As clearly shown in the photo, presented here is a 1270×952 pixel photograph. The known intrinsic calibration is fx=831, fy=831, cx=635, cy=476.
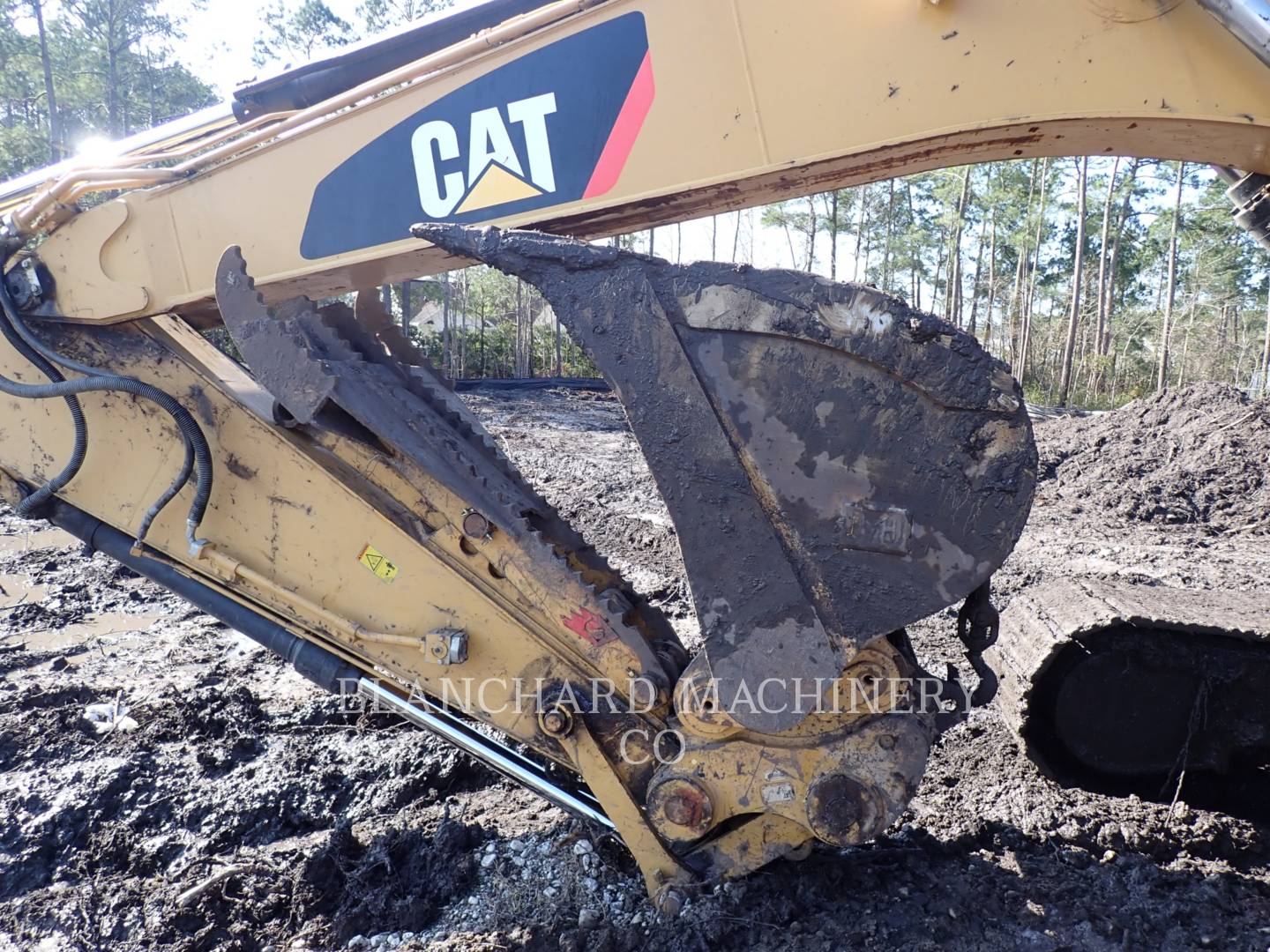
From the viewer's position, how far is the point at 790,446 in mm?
1775

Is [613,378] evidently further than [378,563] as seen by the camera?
No

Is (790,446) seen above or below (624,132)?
below

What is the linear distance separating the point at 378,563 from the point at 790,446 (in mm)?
1195

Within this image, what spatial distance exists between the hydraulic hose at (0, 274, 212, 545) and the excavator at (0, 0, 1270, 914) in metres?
0.01

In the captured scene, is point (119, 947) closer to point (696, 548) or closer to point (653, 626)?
point (653, 626)

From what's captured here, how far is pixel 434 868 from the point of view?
8.70ft

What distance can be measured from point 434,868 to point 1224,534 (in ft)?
22.3

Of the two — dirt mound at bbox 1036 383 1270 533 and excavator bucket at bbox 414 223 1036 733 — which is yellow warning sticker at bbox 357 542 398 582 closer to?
excavator bucket at bbox 414 223 1036 733

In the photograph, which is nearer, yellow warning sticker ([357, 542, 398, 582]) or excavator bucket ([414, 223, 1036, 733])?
excavator bucket ([414, 223, 1036, 733])

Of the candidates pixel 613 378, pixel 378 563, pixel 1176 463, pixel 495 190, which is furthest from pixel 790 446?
pixel 1176 463

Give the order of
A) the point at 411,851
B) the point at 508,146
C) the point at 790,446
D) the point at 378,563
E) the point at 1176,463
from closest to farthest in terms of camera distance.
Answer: the point at 790,446, the point at 508,146, the point at 378,563, the point at 411,851, the point at 1176,463

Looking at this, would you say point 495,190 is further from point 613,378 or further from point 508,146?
point 613,378

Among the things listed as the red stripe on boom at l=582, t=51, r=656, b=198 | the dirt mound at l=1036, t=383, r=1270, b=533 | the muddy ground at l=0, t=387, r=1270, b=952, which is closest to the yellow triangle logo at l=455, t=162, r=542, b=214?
the red stripe on boom at l=582, t=51, r=656, b=198

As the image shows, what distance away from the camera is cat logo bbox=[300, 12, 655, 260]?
183 cm
